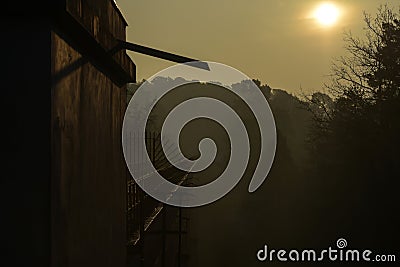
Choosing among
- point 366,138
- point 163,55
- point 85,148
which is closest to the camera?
point 85,148

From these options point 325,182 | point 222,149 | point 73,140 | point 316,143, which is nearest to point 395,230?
point 325,182

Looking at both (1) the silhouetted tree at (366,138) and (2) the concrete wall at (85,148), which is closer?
(2) the concrete wall at (85,148)

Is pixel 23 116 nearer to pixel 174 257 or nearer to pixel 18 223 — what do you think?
pixel 18 223

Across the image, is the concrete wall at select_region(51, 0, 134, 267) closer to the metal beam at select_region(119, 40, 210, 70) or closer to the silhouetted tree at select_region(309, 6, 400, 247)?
the metal beam at select_region(119, 40, 210, 70)

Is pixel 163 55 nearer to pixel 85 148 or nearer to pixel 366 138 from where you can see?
pixel 85 148

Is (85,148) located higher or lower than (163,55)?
lower

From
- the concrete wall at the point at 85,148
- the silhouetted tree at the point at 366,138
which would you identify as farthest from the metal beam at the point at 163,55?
the silhouetted tree at the point at 366,138

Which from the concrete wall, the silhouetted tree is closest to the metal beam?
the concrete wall

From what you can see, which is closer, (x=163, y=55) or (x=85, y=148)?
(x=85, y=148)

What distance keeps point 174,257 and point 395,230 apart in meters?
5.59

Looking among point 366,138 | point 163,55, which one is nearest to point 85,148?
point 163,55

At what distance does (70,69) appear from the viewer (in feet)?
7.45

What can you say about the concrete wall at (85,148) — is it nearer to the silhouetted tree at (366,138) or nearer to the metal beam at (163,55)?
the metal beam at (163,55)

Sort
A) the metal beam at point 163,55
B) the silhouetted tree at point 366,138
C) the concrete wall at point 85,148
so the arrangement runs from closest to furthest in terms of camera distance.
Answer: the concrete wall at point 85,148 < the metal beam at point 163,55 < the silhouetted tree at point 366,138
